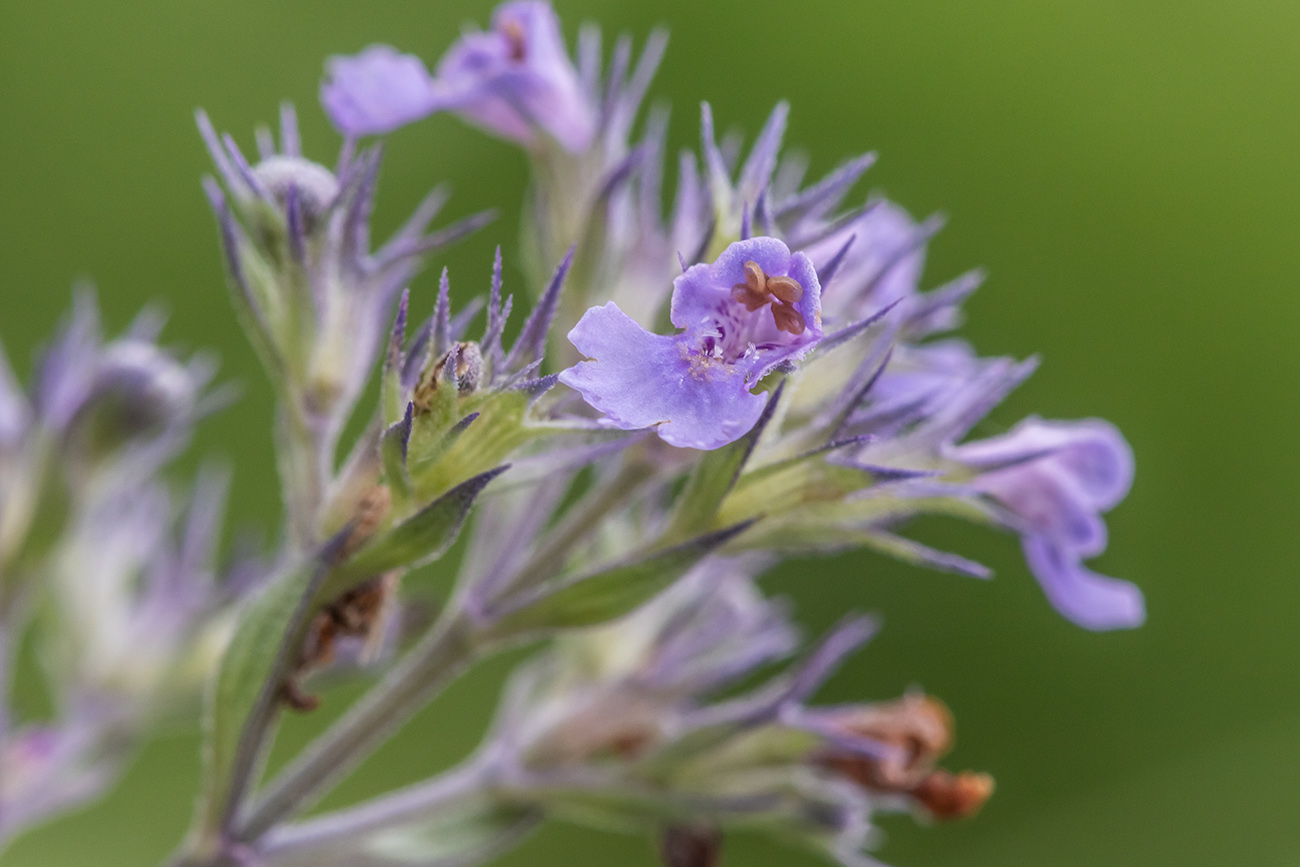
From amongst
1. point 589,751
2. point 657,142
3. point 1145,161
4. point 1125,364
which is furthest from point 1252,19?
point 589,751

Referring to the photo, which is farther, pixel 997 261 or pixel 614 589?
pixel 997 261

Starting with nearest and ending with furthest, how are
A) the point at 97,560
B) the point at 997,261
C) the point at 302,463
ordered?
the point at 302,463 → the point at 97,560 → the point at 997,261

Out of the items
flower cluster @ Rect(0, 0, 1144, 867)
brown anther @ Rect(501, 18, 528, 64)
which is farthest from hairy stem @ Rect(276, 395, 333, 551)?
brown anther @ Rect(501, 18, 528, 64)

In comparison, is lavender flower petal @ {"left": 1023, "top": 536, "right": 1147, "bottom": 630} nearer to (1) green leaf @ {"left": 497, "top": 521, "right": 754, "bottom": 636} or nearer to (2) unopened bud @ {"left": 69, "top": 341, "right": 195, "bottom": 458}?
(1) green leaf @ {"left": 497, "top": 521, "right": 754, "bottom": 636}

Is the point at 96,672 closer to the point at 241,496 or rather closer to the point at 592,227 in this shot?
the point at 592,227

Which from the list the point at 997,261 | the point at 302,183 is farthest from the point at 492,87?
the point at 997,261

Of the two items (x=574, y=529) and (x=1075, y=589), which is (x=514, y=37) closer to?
(x=574, y=529)

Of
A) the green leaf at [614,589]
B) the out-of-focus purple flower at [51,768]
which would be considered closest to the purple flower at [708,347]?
the green leaf at [614,589]
